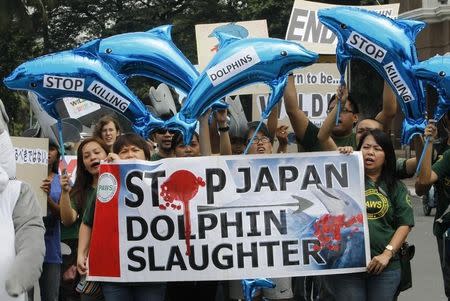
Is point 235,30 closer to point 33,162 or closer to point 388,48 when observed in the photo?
point 33,162

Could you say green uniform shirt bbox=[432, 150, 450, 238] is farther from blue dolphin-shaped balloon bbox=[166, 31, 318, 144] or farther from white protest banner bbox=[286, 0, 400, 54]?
white protest banner bbox=[286, 0, 400, 54]

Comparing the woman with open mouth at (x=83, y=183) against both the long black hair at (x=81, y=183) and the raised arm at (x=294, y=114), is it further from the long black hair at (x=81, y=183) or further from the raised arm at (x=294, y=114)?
the raised arm at (x=294, y=114)

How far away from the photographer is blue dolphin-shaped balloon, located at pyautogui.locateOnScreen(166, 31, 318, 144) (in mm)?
5297

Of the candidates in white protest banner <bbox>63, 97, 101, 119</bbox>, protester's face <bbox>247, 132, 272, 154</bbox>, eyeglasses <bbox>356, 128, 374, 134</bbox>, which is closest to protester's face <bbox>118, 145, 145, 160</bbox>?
protester's face <bbox>247, 132, 272, 154</bbox>

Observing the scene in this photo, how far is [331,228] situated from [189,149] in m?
1.12

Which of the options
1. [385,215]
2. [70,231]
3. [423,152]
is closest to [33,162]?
[70,231]

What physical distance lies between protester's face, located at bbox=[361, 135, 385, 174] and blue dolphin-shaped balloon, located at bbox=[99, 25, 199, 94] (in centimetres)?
116

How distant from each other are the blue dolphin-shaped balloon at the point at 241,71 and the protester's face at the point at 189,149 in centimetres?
46

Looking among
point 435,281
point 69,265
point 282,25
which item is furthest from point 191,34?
point 69,265

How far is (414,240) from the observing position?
13.7 meters

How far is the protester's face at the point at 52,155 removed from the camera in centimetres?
693

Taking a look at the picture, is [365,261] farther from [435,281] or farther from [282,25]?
[282,25]

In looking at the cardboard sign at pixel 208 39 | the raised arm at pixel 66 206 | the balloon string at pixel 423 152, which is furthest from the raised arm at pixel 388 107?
Answer: the raised arm at pixel 66 206

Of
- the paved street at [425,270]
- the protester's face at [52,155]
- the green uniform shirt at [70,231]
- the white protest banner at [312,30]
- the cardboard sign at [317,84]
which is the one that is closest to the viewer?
the green uniform shirt at [70,231]
